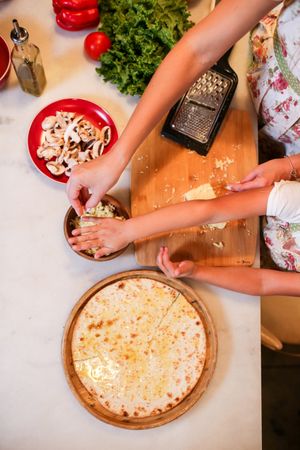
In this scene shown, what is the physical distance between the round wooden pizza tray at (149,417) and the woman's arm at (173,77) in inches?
9.7

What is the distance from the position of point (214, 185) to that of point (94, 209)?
1.21ft

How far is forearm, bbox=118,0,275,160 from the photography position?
1073mm

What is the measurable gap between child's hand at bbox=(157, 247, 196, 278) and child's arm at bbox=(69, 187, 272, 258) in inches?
2.8

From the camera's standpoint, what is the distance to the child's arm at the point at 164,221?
1293mm

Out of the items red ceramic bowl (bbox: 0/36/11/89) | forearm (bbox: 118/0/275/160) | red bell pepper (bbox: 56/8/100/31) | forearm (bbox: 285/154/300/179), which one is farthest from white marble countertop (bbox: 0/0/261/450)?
forearm (bbox: 285/154/300/179)

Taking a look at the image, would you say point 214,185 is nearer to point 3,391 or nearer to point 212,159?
point 212,159

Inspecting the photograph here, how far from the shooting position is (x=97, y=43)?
144 cm

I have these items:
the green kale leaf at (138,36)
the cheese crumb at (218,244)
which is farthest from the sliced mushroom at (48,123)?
the cheese crumb at (218,244)

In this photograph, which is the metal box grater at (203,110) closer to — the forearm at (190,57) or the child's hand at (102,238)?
the forearm at (190,57)

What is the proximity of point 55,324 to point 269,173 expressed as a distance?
759 millimetres

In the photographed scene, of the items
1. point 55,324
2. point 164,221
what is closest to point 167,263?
point 164,221

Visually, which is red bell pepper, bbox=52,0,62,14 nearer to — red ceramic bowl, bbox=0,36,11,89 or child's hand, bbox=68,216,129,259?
red ceramic bowl, bbox=0,36,11,89

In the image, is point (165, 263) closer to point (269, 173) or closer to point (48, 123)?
point (269, 173)

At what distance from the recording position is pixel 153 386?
129 centimetres
